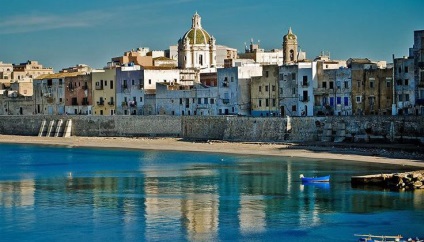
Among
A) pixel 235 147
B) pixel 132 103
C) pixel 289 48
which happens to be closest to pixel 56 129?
pixel 132 103

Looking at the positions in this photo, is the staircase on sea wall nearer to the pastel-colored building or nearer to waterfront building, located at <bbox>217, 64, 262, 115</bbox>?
the pastel-colored building

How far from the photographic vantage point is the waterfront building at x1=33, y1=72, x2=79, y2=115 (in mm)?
90000

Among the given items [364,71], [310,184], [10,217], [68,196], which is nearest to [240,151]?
[364,71]

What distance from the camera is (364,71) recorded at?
67125 millimetres

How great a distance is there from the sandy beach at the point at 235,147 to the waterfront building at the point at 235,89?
493 centimetres

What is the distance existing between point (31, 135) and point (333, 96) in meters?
33.3

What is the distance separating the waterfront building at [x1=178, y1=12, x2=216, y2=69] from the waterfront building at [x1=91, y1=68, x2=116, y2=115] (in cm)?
808

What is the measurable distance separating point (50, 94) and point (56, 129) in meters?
6.41

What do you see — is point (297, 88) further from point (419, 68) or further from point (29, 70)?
point (29, 70)

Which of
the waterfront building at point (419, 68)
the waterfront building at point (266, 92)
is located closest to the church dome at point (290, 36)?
the waterfront building at point (266, 92)

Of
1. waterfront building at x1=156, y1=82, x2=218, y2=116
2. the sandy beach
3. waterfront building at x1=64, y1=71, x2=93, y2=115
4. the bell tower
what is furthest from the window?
waterfront building at x1=64, y1=71, x2=93, y2=115

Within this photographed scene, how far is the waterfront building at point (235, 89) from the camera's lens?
244 feet

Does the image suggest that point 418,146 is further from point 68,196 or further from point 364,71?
point 68,196

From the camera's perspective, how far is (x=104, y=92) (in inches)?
3356
